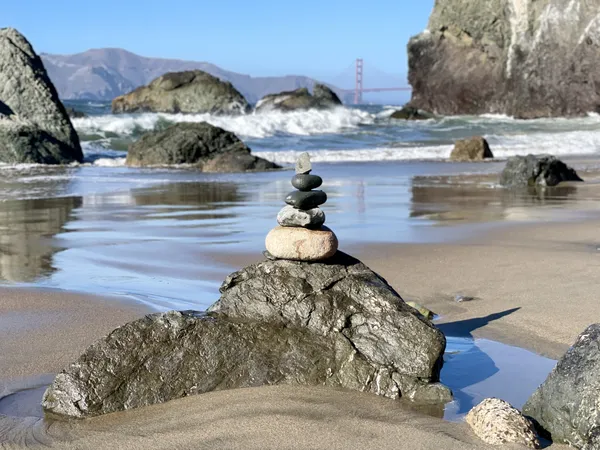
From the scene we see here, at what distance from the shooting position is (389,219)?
30.0 ft

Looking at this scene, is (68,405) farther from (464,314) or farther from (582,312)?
(582,312)

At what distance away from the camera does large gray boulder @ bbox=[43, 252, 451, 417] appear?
11.5 feet

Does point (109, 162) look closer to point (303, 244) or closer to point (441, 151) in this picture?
point (441, 151)

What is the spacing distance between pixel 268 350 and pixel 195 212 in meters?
6.65

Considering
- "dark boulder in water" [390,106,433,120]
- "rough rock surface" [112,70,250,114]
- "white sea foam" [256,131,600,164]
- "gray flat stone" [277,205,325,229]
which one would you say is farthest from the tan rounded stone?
"dark boulder in water" [390,106,433,120]

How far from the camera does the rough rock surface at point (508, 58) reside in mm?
41094

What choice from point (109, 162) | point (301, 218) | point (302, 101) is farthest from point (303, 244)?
point (302, 101)

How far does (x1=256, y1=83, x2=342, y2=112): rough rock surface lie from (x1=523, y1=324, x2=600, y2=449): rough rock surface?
137 feet

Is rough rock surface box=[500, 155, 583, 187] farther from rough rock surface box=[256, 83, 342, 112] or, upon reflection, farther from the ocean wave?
rough rock surface box=[256, 83, 342, 112]

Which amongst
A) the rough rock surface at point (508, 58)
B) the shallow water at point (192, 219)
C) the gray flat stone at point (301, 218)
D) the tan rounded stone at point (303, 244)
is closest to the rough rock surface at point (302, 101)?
the rough rock surface at point (508, 58)

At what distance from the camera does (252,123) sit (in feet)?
111

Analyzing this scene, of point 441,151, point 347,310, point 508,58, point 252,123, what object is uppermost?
point 508,58

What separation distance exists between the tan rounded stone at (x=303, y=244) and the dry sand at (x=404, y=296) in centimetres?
71

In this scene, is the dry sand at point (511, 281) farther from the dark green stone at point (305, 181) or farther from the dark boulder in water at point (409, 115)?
the dark boulder in water at point (409, 115)
